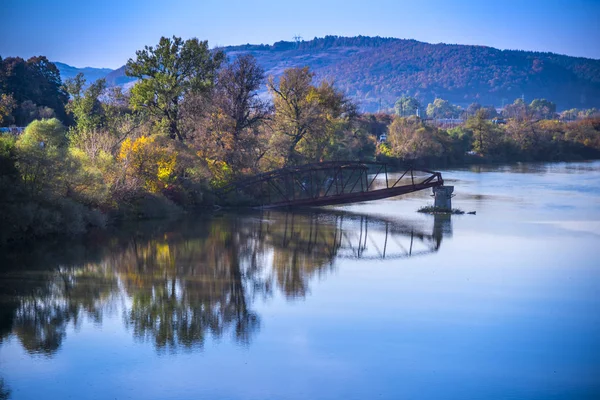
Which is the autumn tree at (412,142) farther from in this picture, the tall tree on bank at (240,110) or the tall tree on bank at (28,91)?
the tall tree on bank at (28,91)

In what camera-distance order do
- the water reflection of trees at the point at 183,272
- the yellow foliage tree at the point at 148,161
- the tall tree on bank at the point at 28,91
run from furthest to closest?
the tall tree on bank at the point at 28,91
the yellow foliage tree at the point at 148,161
the water reflection of trees at the point at 183,272

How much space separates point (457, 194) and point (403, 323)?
3195cm

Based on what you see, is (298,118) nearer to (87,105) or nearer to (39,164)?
(87,105)

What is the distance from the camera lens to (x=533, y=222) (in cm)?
3938

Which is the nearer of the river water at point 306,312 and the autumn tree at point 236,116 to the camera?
the river water at point 306,312

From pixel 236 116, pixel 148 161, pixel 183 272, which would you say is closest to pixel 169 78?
pixel 236 116

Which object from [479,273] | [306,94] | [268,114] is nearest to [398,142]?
[306,94]

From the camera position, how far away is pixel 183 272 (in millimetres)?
27344

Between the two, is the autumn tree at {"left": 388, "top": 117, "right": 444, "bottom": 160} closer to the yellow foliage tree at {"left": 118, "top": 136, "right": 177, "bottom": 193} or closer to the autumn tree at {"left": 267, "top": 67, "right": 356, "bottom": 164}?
the autumn tree at {"left": 267, "top": 67, "right": 356, "bottom": 164}

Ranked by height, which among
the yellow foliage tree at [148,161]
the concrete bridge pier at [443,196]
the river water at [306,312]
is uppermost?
the yellow foliage tree at [148,161]

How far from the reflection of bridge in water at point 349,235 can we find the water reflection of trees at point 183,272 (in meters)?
0.05

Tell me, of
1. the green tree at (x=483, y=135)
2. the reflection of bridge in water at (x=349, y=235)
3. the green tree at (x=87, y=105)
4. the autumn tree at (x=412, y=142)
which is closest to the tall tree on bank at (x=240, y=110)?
the reflection of bridge in water at (x=349, y=235)

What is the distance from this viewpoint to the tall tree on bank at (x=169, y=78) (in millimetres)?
45812

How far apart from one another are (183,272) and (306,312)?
21.4ft
